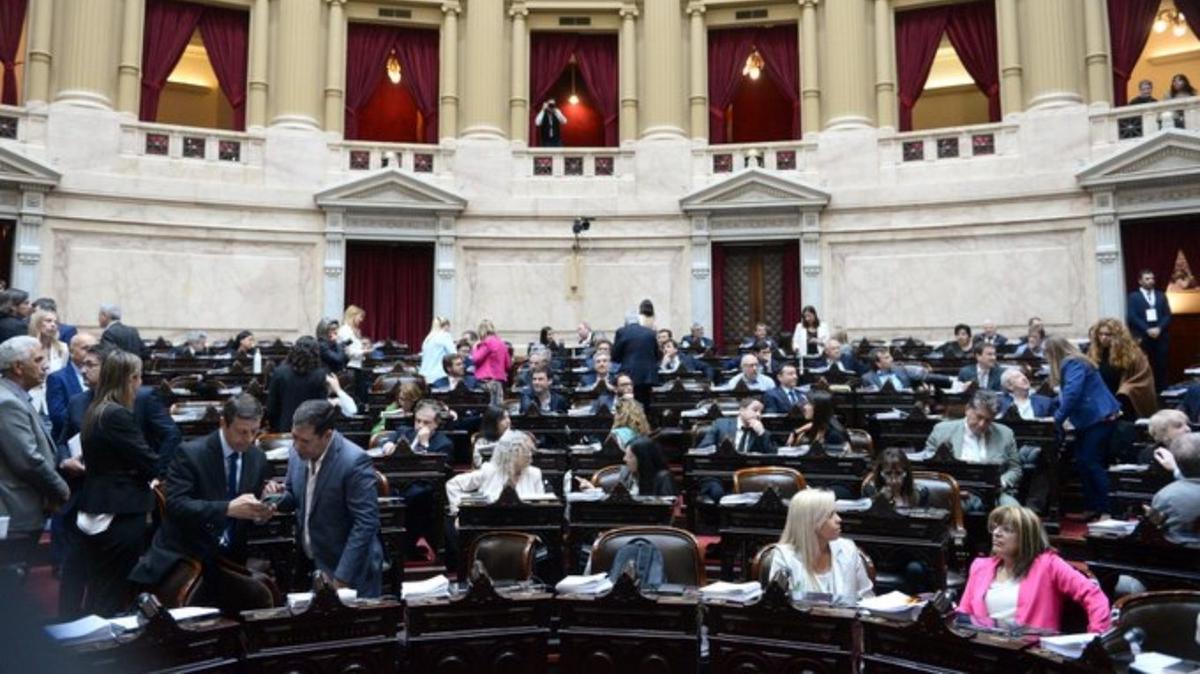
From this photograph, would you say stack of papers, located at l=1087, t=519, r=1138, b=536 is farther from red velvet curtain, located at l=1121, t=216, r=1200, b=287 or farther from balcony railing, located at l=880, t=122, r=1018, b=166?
balcony railing, located at l=880, t=122, r=1018, b=166

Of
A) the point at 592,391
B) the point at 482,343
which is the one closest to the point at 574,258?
the point at 482,343

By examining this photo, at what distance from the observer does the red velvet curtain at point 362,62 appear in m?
18.4

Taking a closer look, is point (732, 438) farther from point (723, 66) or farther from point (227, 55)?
point (227, 55)

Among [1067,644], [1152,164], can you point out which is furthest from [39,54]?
[1152,164]

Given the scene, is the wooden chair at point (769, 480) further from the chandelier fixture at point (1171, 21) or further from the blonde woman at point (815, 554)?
the chandelier fixture at point (1171, 21)

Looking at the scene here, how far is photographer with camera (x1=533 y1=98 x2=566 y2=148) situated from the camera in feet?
60.6

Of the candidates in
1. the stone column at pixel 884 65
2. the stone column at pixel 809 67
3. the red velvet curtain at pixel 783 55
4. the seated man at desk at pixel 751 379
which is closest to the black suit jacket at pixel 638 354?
the seated man at desk at pixel 751 379

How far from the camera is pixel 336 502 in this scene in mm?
4352

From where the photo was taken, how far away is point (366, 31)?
18.6 meters

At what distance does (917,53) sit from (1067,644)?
54.4 ft

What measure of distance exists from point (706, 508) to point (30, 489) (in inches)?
164

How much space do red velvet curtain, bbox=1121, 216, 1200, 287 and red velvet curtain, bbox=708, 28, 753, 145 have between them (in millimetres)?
7292

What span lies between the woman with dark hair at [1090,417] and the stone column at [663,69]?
11330mm

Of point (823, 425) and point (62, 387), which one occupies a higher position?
point (62, 387)
